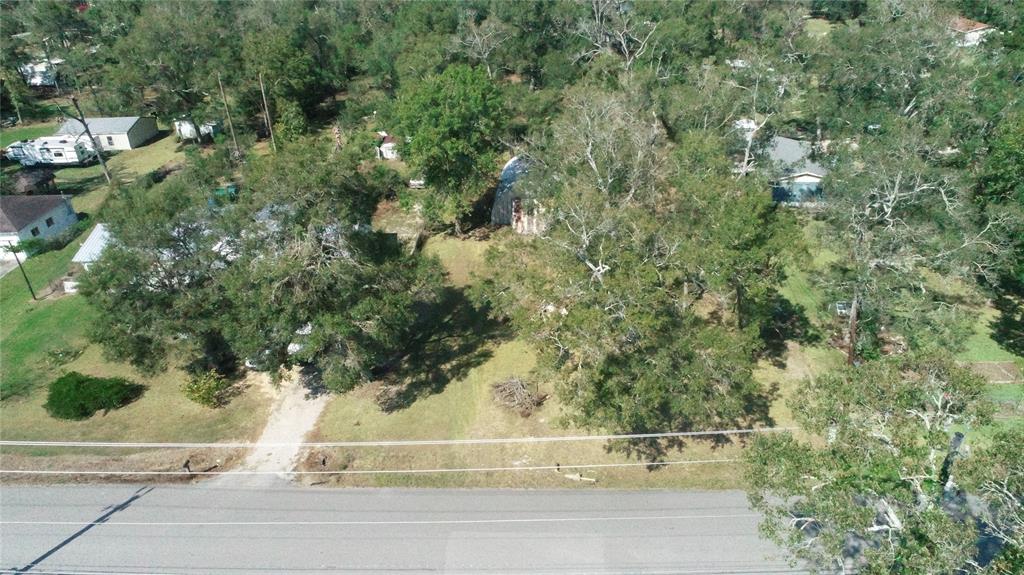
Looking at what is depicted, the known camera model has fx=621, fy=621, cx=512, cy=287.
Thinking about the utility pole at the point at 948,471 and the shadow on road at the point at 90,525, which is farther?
the shadow on road at the point at 90,525

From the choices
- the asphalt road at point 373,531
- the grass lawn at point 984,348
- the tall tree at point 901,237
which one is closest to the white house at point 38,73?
the asphalt road at point 373,531

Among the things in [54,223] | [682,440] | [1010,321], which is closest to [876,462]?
[682,440]

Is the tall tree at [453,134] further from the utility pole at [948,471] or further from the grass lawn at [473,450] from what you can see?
the utility pole at [948,471]

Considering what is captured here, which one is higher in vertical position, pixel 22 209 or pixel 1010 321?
pixel 22 209

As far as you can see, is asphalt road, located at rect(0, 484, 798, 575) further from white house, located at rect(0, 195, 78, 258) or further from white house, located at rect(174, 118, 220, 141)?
white house, located at rect(174, 118, 220, 141)

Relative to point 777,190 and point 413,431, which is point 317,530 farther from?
point 777,190

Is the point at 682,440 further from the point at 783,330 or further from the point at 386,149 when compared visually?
the point at 386,149
